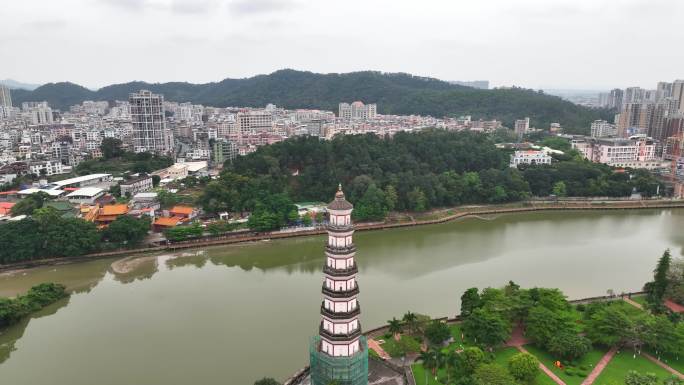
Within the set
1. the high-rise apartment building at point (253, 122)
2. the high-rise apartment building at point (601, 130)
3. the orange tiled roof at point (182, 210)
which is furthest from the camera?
the high-rise apartment building at point (253, 122)

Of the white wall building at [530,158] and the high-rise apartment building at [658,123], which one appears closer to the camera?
the white wall building at [530,158]

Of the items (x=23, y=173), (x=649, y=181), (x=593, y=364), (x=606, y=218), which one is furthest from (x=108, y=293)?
(x=649, y=181)

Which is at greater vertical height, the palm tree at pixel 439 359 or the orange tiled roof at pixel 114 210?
the orange tiled roof at pixel 114 210

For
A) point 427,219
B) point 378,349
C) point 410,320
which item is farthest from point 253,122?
point 410,320

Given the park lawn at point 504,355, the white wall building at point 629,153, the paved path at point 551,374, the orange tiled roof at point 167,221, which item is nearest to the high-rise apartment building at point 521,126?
the white wall building at point 629,153

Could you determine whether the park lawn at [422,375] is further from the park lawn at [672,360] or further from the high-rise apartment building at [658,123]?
the high-rise apartment building at [658,123]

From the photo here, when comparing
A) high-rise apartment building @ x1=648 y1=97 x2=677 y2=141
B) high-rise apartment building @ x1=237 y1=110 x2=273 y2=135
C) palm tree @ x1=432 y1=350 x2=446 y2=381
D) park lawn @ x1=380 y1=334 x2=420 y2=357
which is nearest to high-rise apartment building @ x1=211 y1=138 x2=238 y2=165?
high-rise apartment building @ x1=237 y1=110 x2=273 y2=135

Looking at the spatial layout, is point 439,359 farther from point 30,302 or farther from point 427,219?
point 427,219
